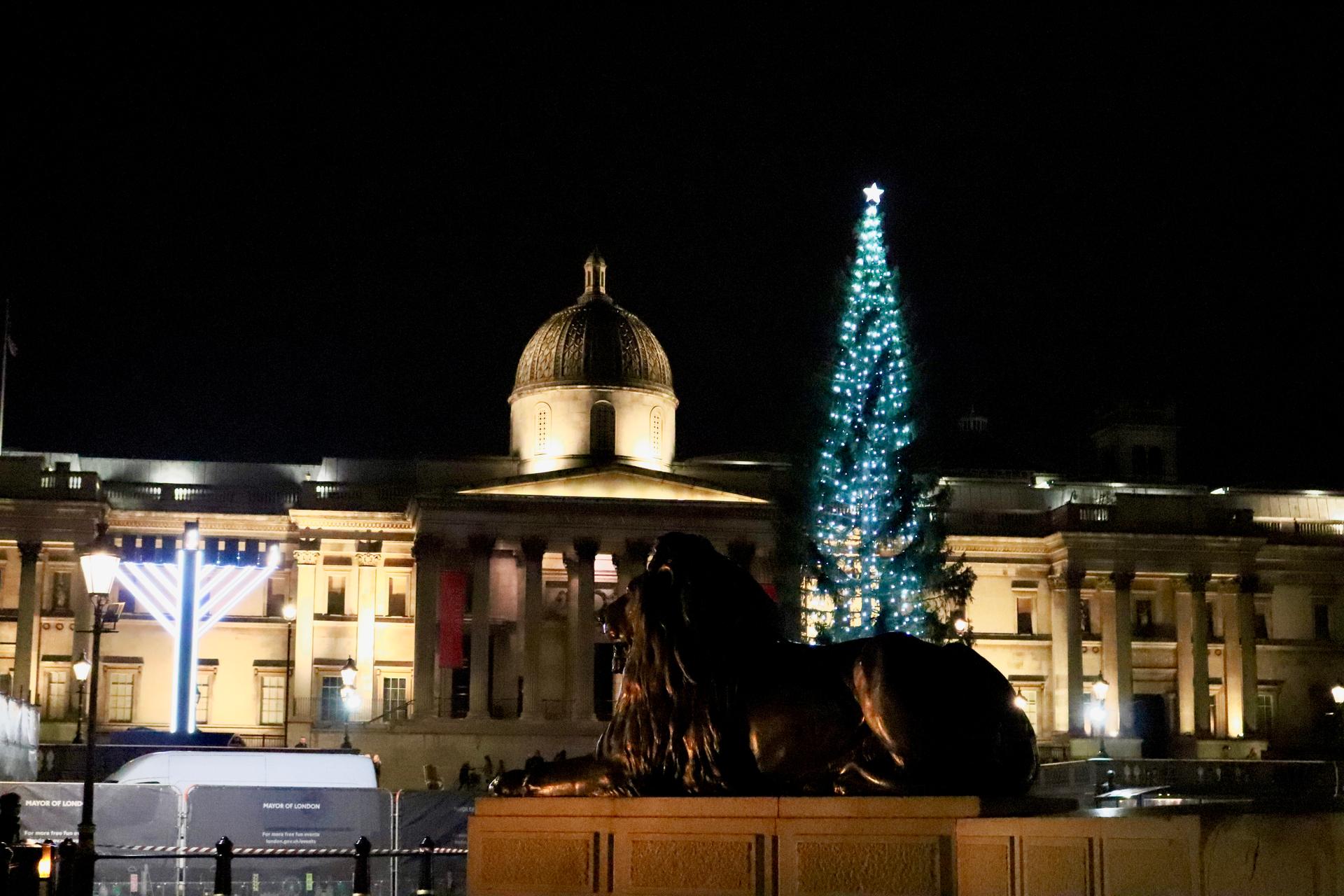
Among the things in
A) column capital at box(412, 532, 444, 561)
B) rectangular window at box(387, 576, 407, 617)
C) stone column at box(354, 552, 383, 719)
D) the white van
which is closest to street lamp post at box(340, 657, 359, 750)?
column capital at box(412, 532, 444, 561)

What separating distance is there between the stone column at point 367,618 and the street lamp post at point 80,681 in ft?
31.5

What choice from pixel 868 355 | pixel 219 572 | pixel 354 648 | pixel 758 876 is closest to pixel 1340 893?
pixel 758 876

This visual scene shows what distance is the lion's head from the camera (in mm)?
13906

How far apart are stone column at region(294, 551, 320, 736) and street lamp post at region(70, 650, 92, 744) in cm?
717

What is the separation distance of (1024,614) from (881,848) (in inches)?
2607

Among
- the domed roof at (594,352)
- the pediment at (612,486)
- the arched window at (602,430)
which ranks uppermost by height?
the domed roof at (594,352)

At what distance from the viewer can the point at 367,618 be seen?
240 ft

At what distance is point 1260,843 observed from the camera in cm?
1171

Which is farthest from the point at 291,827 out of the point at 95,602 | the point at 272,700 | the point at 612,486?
the point at 272,700

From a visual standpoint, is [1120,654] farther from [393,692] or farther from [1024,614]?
[393,692]

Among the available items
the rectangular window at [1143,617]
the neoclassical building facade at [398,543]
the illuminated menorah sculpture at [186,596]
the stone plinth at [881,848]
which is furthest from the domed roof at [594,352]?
the stone plinth at [881,848]

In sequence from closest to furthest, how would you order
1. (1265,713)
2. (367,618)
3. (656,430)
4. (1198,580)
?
(367,618) → (656,430) → (1198,580) → (1265,713)

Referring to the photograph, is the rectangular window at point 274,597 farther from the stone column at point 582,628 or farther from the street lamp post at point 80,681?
the stone column at point 582,628

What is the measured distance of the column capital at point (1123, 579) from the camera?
248ft
